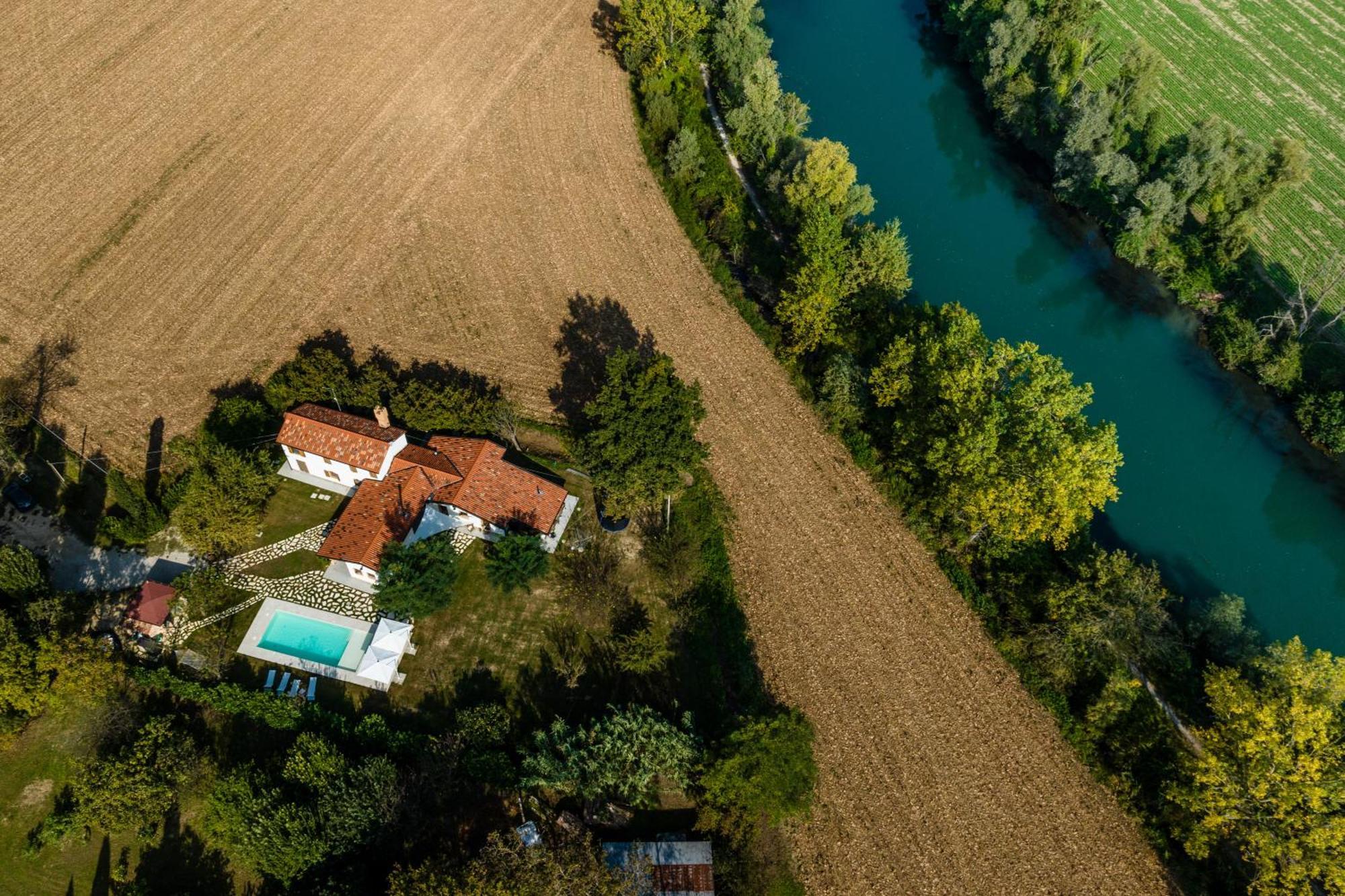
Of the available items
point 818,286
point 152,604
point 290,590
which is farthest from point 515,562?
point 818,286

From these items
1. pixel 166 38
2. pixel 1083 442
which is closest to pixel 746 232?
pixel 1083 442

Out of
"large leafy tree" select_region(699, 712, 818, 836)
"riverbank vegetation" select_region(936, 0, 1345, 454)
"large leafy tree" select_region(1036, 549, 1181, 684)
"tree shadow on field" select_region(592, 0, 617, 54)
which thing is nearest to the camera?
"large leafy tree" select_region(699, 712, 818, 836)

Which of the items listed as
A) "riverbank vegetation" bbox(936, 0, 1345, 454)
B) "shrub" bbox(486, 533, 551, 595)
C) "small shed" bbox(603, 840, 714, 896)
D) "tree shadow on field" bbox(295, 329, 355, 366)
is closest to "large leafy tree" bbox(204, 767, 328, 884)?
"small shed" bbox(603, 840, 714, 896)

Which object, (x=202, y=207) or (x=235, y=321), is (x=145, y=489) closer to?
(x=235, y=321)

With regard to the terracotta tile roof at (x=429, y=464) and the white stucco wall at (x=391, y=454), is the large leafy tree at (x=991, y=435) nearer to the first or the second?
the terracotta tile roof at (x=429, y=464)

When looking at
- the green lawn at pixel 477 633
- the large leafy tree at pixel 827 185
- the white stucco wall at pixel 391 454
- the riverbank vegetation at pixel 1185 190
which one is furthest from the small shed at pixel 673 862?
the riverbank vegetation at pixel 1185 190

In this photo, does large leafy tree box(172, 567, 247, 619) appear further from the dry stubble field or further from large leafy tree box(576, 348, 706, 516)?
large leafy tree box(576, 348, 706, 516)

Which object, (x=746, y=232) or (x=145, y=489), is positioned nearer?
(x=145, y=489)
